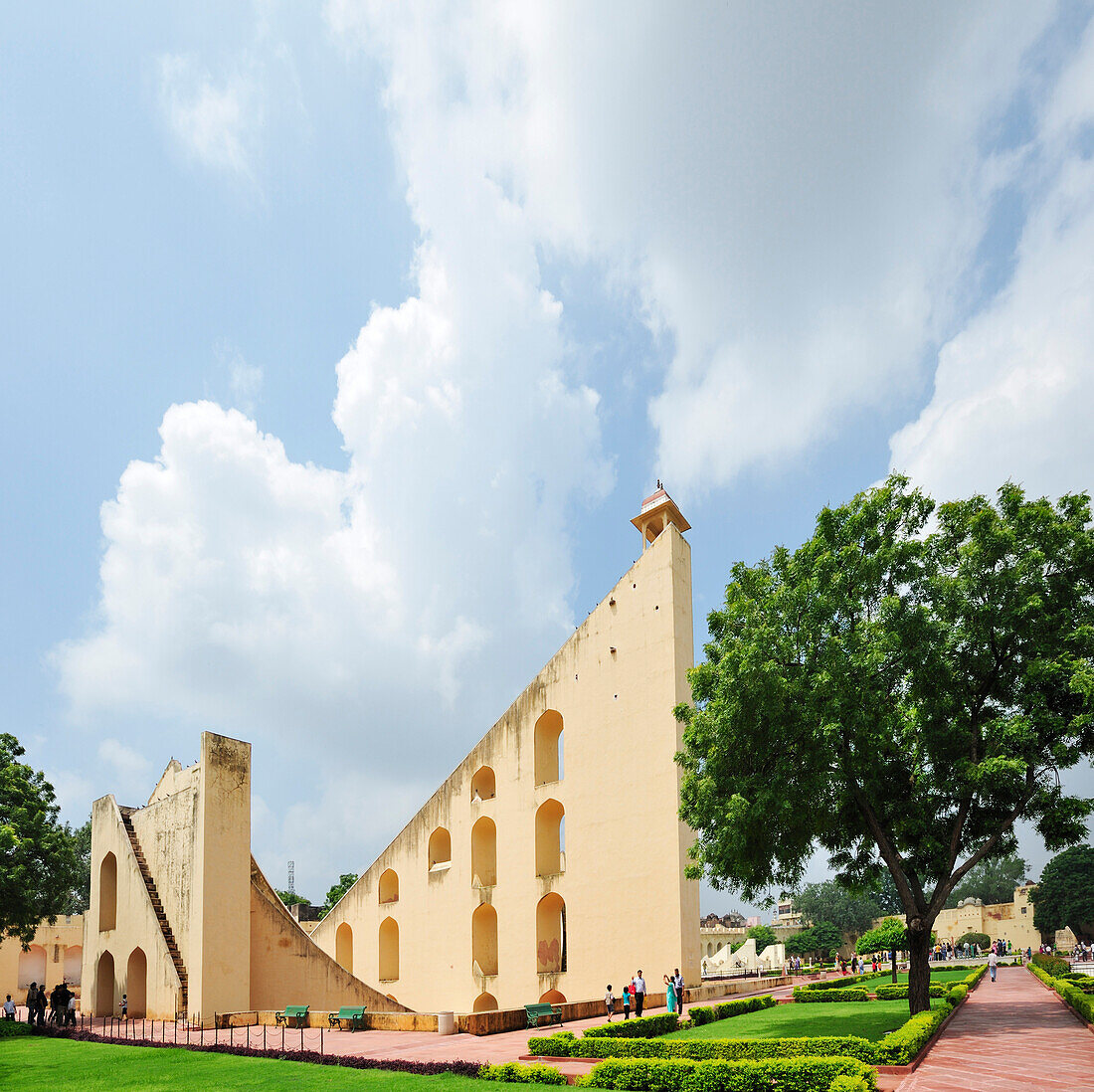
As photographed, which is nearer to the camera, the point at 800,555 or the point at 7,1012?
the point at 800,555

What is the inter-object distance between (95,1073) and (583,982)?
10940 mm

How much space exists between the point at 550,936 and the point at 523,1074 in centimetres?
1204

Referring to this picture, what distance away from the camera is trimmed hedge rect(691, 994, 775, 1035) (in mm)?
15688

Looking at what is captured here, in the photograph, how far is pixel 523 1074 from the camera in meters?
10.8

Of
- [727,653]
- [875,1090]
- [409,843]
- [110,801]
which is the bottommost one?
[875,1090]

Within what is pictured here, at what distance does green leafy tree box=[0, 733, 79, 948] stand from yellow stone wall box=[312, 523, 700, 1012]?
8.84 meters

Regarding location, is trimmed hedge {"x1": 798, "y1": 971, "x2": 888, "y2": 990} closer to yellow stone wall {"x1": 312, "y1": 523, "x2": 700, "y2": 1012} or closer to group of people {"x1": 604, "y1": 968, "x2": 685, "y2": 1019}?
yellow stone wall {"x1": 312, "y1": 523, "x2": 700, "y2": 1012}

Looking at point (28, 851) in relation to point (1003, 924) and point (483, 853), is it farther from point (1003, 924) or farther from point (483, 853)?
point (1003, 924)

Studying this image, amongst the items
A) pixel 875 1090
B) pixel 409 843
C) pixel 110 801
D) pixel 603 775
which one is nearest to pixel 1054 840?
pixel 875 1090

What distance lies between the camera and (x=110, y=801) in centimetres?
2317

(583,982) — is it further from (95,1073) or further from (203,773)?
(95,1073)

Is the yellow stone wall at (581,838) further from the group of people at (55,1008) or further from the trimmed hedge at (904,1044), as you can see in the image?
the group of people at (55,1008)

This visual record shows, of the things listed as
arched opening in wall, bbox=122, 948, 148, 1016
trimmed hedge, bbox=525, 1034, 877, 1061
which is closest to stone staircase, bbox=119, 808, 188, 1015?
arched opening in wall, bbox=122, 948, 148, 1016

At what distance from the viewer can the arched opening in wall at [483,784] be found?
24.7 meters
